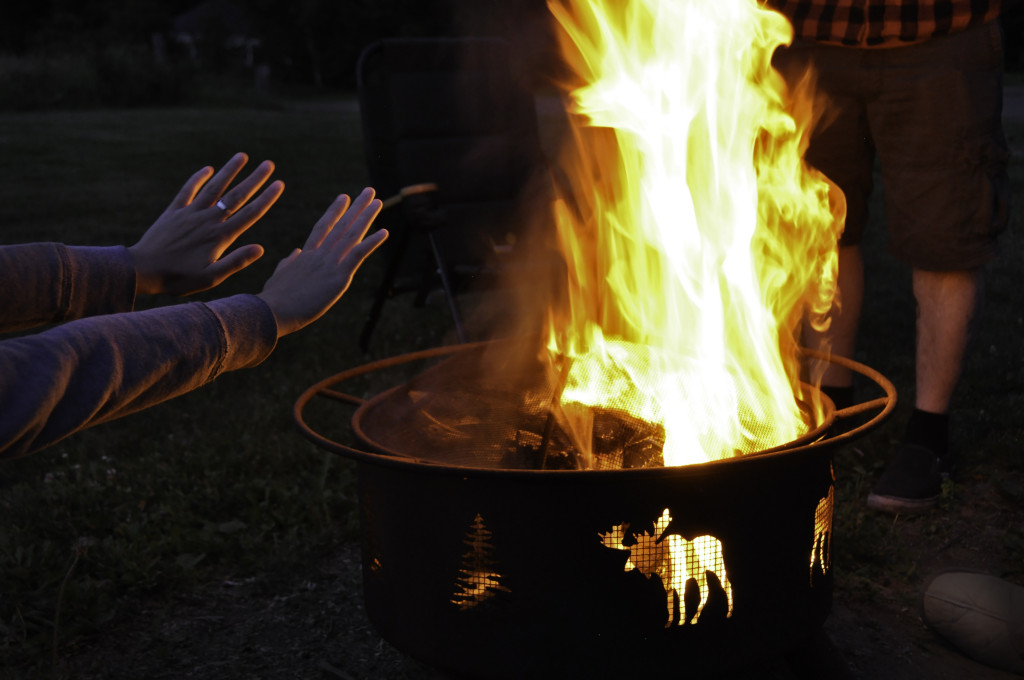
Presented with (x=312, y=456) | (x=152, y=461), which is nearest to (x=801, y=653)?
(x=312, y=456)

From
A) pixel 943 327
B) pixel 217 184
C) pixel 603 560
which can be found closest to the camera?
pixel 603 560

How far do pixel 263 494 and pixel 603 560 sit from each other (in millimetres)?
1842

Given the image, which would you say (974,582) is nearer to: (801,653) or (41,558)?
(801,653)

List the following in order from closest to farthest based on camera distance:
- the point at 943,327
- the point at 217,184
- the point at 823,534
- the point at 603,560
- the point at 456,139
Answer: the point at 603,560, the point at 217,184, the point at 823,534, the point at 943,327, the point at 456,139

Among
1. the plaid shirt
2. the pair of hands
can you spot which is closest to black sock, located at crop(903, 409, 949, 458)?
the plaid shirt

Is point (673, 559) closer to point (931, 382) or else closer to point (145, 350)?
point (145, 350)

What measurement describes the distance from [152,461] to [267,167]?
1980 mm

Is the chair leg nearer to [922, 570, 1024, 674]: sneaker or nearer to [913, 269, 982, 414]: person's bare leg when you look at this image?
[913, 269, 982, 414]: person's bare leg

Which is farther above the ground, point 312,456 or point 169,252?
point 169,252

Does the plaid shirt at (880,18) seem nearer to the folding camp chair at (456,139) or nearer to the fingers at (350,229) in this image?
the fingers at (350,229)

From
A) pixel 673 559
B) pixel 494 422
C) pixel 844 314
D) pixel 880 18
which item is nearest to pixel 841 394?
pixel 844 314

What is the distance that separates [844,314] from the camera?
3.08 metres

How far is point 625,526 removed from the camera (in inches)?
62.1

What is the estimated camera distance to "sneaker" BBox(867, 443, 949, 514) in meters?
2.85
